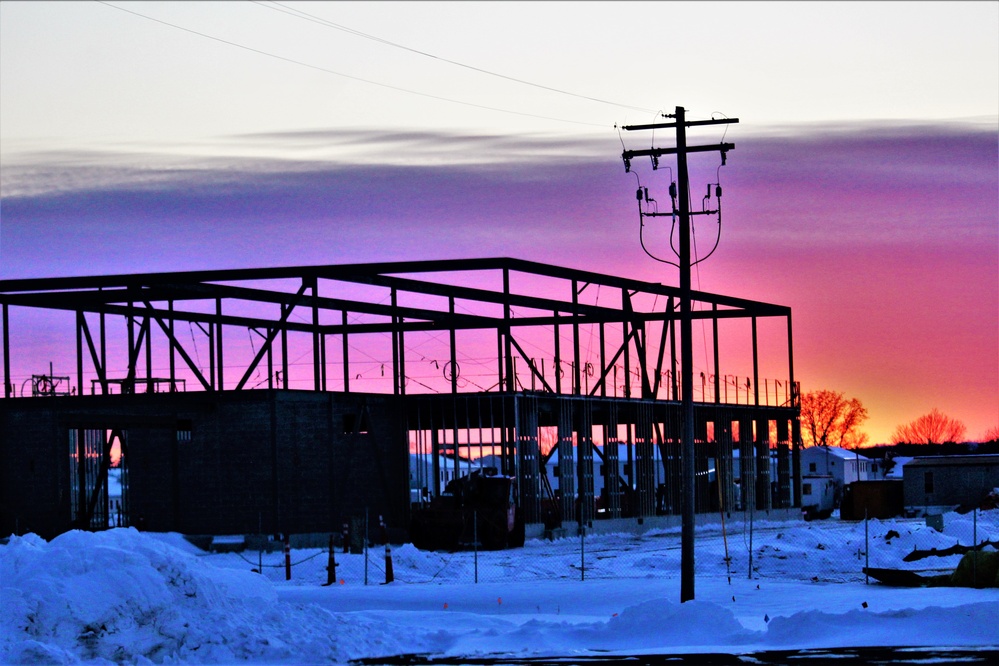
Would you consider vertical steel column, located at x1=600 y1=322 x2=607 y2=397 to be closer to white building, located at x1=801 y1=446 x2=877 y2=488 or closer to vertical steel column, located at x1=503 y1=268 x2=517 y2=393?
vertical steel column, located at x1=503 y1=268 x2=517 y2=393

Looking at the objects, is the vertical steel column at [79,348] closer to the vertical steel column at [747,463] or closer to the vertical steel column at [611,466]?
the vertical steel column at [611,466]

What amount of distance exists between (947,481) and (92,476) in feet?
143

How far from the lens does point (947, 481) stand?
7362 centimetres

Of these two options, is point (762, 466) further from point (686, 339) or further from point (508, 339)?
point (686, 339)

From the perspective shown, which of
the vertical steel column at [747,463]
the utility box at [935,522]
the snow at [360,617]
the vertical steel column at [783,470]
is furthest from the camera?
the vertical steel column at [783,470]

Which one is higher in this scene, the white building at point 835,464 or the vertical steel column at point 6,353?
the vertical steel column at point 6,353

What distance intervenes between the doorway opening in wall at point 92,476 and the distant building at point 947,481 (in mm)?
40897

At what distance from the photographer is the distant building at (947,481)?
241 ft

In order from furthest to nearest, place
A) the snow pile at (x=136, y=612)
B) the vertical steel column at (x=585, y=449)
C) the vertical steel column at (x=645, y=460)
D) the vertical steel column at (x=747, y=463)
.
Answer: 1. the vertical steel column at (x=747, y=463)
2. the vertical steel column at (x=645, y=460)
3. the vertical steel column at (x=585, y=449)
4. the snow pile at (x=136, y=612)

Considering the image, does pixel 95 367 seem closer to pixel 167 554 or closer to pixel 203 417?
pixel 203 417

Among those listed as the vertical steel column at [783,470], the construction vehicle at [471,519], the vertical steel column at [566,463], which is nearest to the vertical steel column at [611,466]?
the vertical steel column at [566,463]

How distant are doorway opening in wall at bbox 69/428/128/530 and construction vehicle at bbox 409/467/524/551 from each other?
10180 millimetres

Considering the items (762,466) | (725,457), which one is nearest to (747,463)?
(762,466)

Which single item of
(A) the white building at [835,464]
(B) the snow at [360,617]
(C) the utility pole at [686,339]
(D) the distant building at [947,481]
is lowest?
(A) the white building at [835,464]
